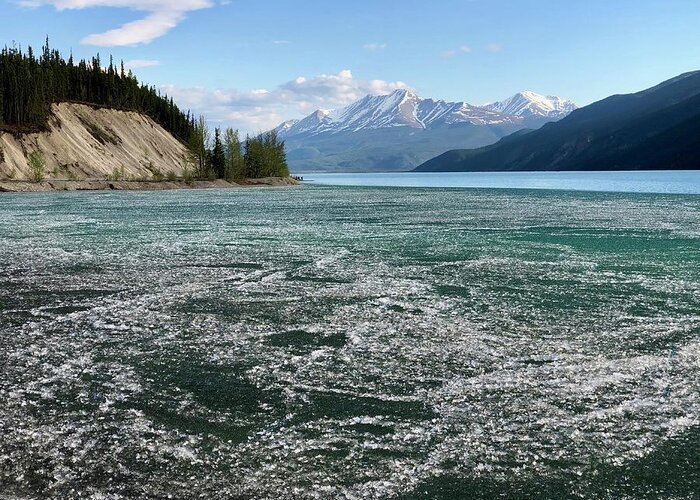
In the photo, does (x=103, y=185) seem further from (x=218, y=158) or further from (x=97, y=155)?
(x=218, y=158)

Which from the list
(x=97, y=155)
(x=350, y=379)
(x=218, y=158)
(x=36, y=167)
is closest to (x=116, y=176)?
(x=36, y=167)

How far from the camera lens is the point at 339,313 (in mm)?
11688

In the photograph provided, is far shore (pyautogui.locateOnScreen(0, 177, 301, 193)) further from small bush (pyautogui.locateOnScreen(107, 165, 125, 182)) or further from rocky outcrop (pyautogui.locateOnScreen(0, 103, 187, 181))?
rocky outcrop (pyautogui.locateOnScreen(0, 103, 187, 181))

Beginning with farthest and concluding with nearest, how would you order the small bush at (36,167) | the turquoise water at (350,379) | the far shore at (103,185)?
the small bush at (36,167) → the far shore at (103,185) → the turquoise water at (350,379)

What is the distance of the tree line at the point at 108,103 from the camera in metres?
96.2

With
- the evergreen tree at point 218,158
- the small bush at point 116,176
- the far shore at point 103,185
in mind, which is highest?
the evergreen tree at point 218,158

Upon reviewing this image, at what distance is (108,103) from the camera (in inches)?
5064

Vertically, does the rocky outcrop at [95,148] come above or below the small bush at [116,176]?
above

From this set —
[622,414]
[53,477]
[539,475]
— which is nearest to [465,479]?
[539,475]

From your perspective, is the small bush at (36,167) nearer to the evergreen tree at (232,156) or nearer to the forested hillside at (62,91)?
the forested hillside at (62,91)

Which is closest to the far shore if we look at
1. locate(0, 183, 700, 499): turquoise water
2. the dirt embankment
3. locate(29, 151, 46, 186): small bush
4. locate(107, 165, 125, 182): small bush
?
the dirt embankment

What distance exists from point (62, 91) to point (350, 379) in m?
123

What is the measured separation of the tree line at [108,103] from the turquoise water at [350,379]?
Answer: 3566 inches

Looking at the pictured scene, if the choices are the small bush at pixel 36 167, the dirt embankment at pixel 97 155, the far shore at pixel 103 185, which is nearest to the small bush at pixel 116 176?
the dirt embankment at pixel 97 155
